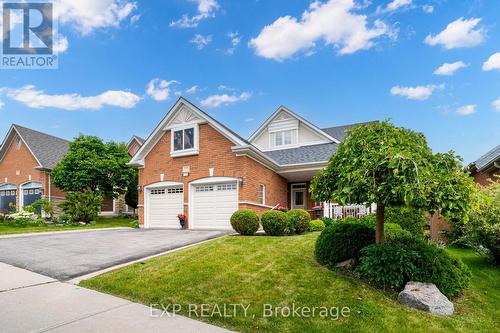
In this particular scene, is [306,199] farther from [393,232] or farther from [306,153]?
[393,232]

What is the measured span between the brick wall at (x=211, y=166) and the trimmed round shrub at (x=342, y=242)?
6631mm

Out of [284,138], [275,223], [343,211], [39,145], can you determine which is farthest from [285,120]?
[39,145]

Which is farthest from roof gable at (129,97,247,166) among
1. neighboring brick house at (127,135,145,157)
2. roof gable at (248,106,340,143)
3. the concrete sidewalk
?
neighboring brick house at (127,135,145,157)

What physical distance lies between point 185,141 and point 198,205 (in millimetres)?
3197

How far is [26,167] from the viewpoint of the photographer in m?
26.4

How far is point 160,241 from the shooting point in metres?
10.9

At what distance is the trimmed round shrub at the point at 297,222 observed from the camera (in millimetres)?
11992

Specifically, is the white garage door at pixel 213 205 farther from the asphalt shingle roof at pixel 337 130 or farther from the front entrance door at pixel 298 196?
the asphalt shingle roof at pixel 337 130

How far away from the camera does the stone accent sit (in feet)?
16.0

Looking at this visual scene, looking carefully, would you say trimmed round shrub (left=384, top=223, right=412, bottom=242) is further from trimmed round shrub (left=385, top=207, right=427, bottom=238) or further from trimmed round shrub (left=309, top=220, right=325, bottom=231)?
trimmed round shrub (left=309, top=220, right=325, bottom=231)

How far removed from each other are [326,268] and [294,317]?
7.71ft

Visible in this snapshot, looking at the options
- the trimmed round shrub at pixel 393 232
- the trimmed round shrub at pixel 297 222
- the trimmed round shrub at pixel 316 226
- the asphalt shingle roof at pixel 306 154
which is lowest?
the trimmed round shrub at pixel 316 226

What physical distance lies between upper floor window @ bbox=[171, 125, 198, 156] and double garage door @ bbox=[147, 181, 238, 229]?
1.72 meters

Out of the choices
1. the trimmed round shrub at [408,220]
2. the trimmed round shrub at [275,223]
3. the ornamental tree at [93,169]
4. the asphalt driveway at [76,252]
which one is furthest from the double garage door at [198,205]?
the ornamental tree at [93,169]
